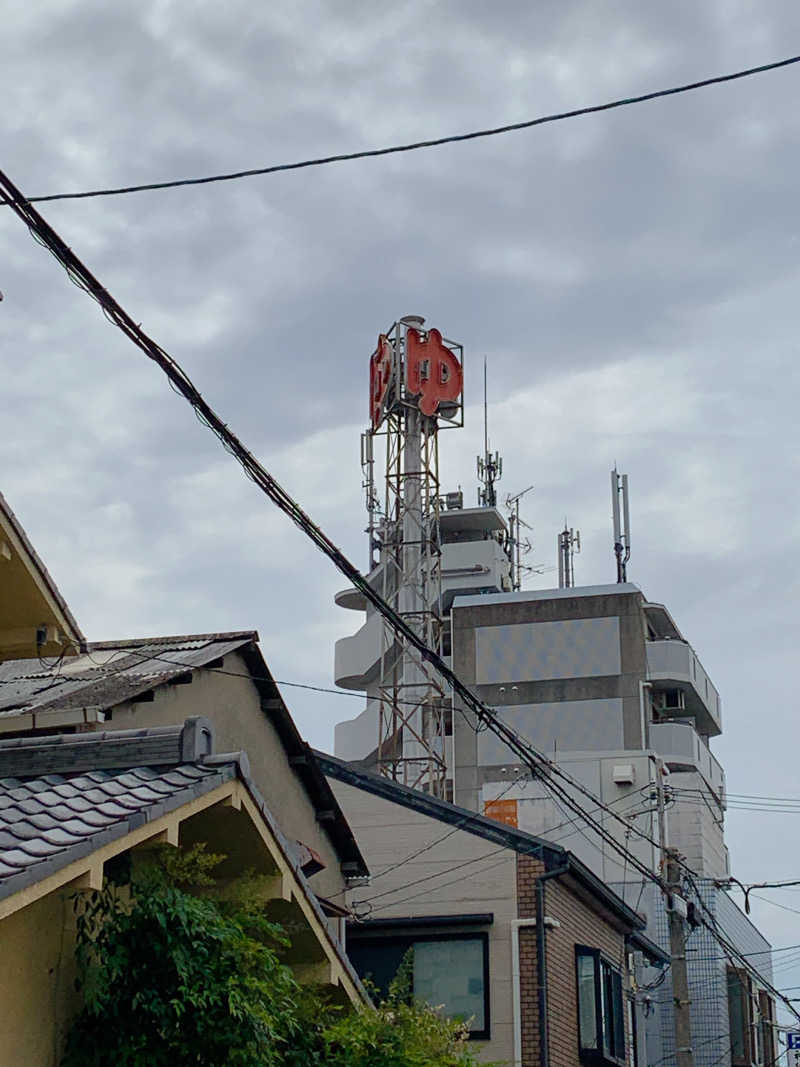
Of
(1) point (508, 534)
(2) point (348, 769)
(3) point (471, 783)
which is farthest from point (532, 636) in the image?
(2) point (348, 769)

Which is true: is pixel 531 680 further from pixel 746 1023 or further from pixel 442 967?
pixel 442 967

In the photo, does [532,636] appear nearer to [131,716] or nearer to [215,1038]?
[131,716]

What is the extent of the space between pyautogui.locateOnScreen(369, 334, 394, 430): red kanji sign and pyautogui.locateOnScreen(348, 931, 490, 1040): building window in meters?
31.1

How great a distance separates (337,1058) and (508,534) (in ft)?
232

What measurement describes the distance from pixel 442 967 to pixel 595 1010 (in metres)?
3.28

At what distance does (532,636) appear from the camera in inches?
2653

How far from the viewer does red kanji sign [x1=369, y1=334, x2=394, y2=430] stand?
53.5m

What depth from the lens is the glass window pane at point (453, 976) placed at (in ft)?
76.3

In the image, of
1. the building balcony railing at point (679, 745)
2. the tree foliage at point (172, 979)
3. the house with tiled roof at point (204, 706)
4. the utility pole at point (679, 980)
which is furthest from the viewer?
the building balcony railing at point (679, 745)

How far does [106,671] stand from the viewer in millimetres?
18062

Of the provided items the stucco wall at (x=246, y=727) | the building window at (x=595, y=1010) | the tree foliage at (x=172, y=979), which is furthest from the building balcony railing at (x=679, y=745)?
the tree foliage at (x=172, y=979)

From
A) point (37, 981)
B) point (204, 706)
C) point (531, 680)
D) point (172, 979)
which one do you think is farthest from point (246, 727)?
→ point (531, 680)

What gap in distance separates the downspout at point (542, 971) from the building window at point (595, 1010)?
1925 mm

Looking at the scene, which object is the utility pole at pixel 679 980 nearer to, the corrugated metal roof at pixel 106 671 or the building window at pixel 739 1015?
the corrugated metal roof at pixel 106 671
